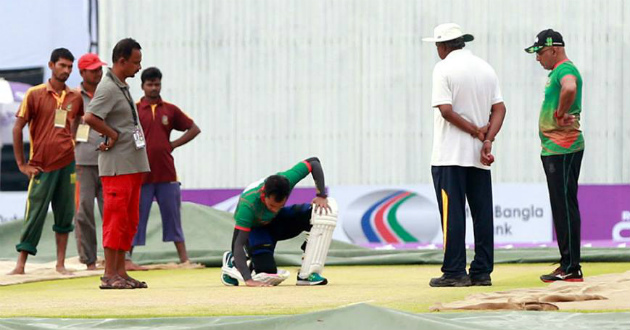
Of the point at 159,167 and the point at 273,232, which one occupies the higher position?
the point at 159,167

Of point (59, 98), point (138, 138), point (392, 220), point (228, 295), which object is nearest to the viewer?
point (228, 295)

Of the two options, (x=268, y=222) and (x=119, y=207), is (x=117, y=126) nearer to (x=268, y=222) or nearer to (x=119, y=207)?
(x=119, y=207)

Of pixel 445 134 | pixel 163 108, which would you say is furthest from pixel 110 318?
pixel 163 108

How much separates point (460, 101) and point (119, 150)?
2002 millimetres

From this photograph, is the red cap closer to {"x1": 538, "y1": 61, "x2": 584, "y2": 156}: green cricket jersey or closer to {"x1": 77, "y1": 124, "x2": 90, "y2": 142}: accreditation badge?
{"x1": 77, "y1": 124, "x2": 90, "y2": 142}: accreditation badge

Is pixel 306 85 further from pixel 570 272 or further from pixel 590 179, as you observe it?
pixel 570 272

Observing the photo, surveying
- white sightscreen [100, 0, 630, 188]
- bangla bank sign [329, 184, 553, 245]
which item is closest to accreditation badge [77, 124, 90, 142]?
bangla bank sign [329, 184, 553, 245]

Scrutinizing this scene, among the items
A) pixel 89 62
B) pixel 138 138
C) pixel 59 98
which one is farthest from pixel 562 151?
pixel 59 98

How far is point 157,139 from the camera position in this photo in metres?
10.1

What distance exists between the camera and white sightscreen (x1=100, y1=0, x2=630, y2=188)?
51.8 ft

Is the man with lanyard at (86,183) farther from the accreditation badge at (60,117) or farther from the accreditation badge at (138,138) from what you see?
the accreditation badge at (138,138)

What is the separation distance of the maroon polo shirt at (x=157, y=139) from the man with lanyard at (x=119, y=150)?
105 inches

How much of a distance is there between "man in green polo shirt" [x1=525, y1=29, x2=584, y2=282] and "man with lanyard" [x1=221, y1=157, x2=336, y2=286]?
1.37 m

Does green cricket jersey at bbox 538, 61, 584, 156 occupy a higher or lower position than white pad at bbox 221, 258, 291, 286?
higher
